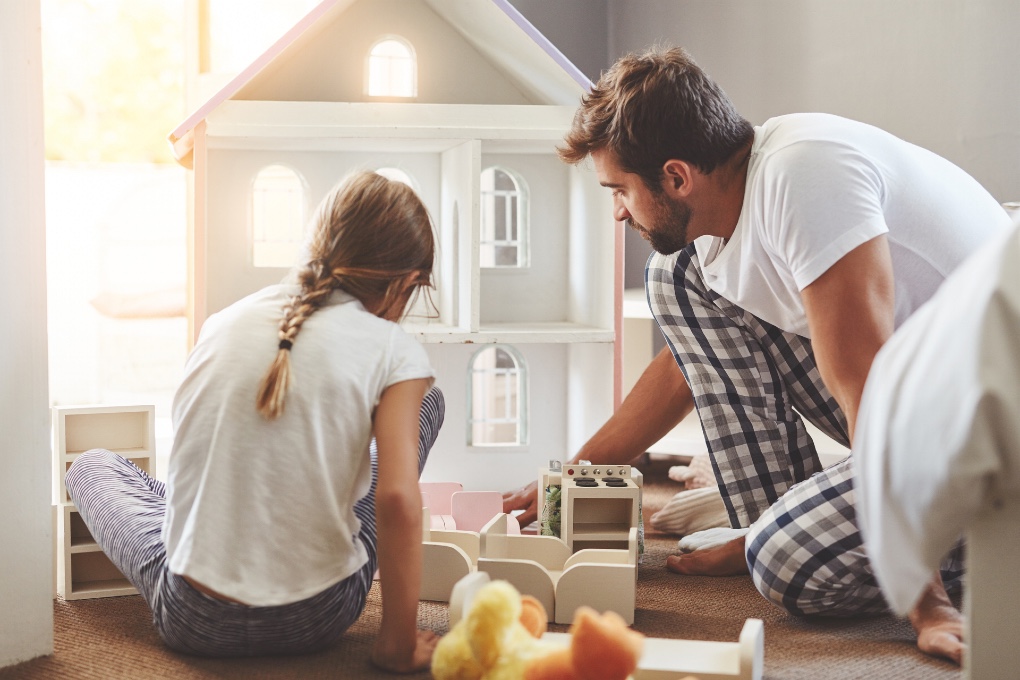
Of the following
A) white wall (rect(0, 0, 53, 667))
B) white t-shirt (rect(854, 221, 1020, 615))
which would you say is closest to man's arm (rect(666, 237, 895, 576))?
white t-shirt (rect(854, 221, 1020, 615))

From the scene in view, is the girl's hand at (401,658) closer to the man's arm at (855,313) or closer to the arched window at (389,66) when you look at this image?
the man's arm at (855,313)

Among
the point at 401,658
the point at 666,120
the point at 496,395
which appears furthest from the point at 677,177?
the point at 496,395

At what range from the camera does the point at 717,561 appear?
54.4 inches

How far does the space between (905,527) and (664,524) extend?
40.6 inches

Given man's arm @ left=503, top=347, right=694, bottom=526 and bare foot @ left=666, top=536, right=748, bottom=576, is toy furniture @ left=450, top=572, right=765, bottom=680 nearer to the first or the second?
bare foot @ left=666, top=536, right=748, bottom=576

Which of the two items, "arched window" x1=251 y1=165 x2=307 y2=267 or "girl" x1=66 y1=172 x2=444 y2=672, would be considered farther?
"arched window" x1=251 y1=165 x2=307 y2=267

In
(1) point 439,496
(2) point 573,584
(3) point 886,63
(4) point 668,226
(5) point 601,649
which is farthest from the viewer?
(3) point 886,63

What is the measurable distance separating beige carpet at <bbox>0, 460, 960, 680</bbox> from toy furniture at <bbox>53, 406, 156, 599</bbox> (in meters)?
0.03

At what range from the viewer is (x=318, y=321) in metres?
1.02

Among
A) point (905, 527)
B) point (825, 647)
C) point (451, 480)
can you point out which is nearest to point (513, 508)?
point (451, 480)

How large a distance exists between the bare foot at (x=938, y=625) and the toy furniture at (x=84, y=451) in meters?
0.97

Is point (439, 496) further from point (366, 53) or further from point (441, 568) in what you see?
point (366, 53)

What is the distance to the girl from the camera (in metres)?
0.96

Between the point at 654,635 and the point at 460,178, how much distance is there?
2.93 feet
